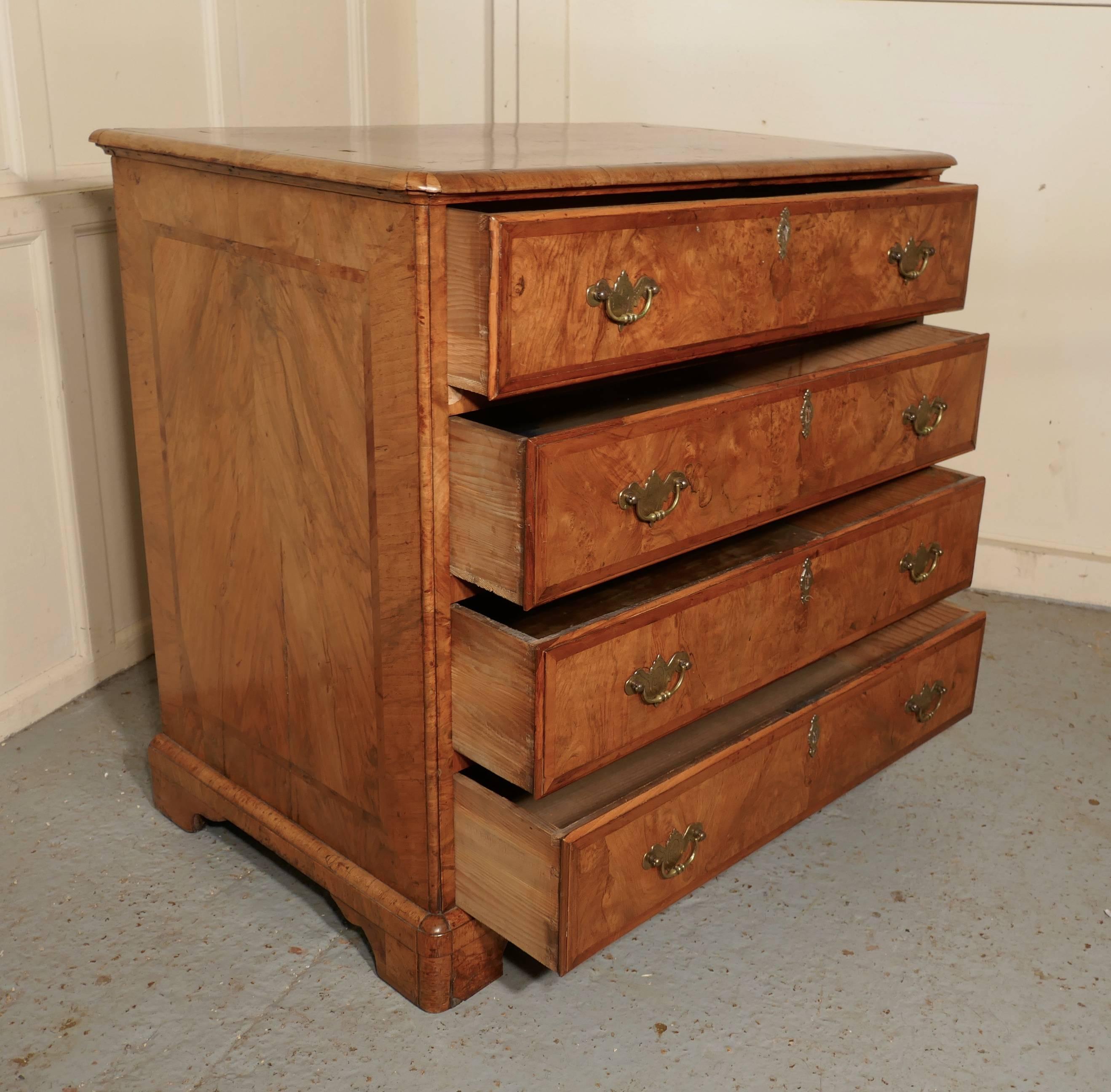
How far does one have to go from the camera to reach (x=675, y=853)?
1.32 m

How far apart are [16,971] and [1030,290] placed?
2.08 meters

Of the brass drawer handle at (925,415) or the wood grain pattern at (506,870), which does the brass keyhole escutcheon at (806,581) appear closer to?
the brass drawer handle at (925,415)

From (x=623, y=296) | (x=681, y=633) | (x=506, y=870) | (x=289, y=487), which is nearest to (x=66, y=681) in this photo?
(x=289, y=487)

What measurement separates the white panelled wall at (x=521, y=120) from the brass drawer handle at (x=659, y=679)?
1.05 metres

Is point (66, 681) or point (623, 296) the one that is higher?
point (623, 296)

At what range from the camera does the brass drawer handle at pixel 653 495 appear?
1.19 metres

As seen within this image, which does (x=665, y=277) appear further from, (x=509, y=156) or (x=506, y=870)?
(x=506, y=870)

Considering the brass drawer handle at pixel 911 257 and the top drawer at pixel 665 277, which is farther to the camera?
the brass drawer handle at pixel 911 257

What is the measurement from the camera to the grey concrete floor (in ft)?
4.17

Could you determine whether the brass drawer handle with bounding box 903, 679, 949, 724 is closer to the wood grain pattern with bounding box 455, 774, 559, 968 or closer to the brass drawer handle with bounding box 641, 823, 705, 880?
the brass drawer handle with bounding box 641, 823, 705, 880

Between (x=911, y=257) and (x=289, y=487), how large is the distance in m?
0.81

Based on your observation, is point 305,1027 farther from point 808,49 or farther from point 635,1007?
point 808,49

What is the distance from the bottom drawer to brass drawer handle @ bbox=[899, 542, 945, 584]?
0.09 metres

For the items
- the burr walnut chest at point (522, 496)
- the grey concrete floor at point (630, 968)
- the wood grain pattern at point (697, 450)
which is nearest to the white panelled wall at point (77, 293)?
the grey concrete floor at point (630, 968)
